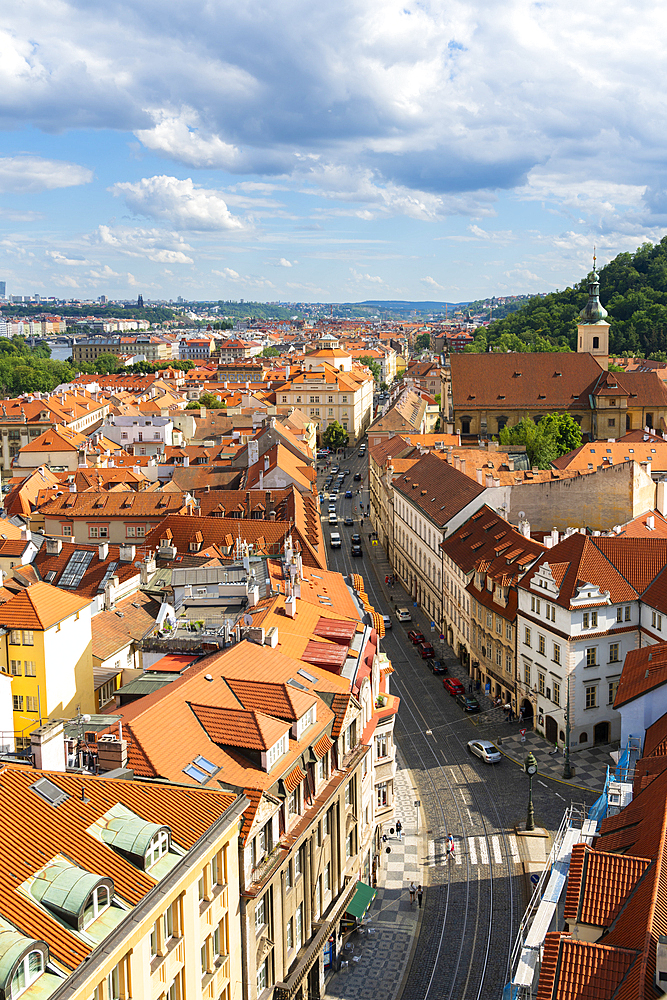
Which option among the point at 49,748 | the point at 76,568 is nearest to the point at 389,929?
the point at 49,748

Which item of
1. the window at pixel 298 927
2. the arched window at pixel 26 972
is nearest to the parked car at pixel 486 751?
the window at pixel 298 927

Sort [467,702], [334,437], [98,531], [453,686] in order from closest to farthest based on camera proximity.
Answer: [467,702] → [453,686] → [98,531] → [334,437]

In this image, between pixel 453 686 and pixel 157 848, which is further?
pixel 453 686

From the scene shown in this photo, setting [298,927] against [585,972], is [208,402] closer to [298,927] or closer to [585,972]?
[298,927]

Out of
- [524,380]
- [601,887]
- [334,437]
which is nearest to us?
[601,887]

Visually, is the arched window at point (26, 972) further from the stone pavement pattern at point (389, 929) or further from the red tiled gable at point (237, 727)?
the stone pavement pattern at point (389, 929)

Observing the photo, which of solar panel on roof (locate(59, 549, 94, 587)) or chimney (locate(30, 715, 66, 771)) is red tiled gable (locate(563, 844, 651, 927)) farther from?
solar panel on roof (locate(59, 549, 94, 587))
